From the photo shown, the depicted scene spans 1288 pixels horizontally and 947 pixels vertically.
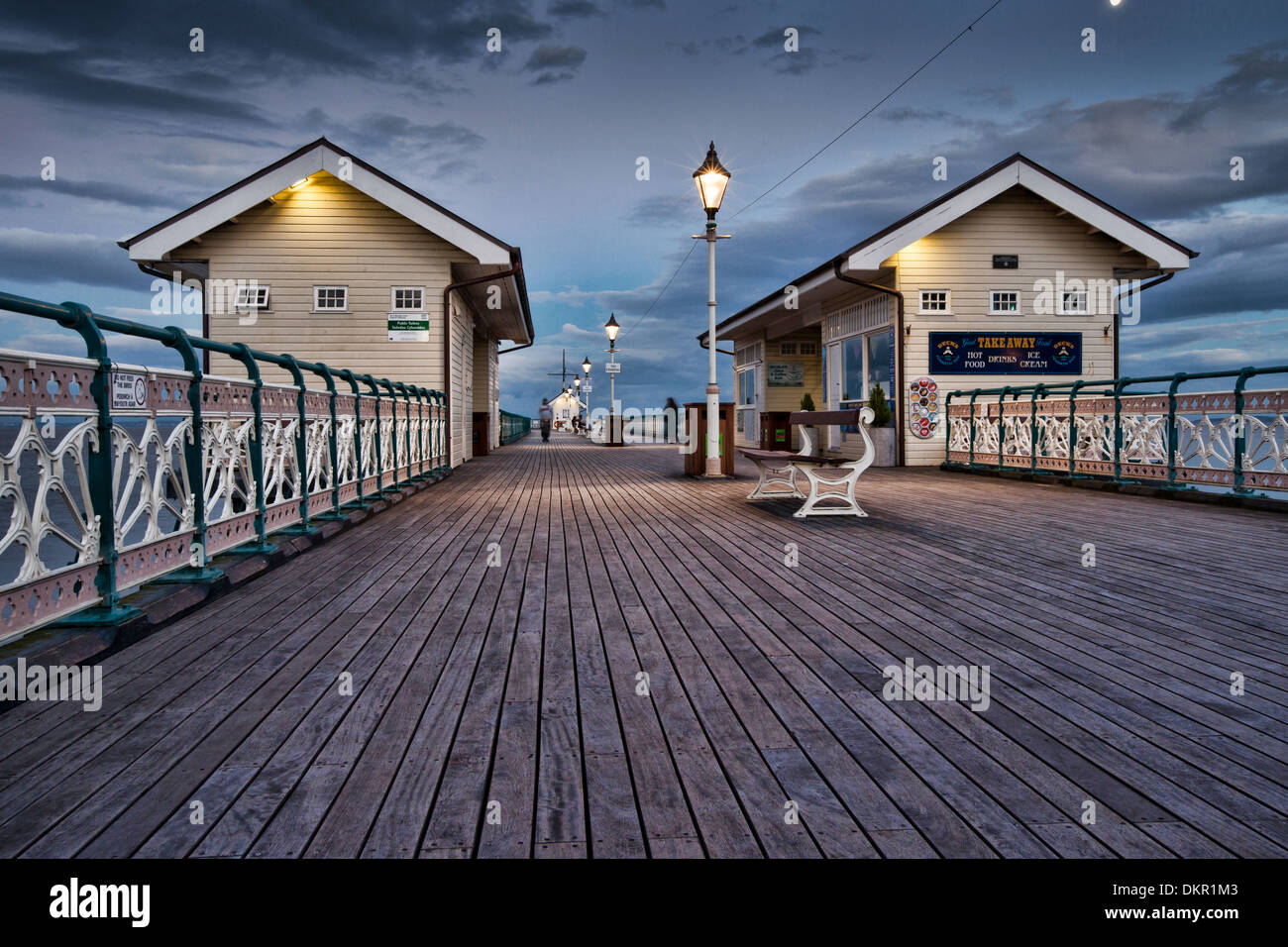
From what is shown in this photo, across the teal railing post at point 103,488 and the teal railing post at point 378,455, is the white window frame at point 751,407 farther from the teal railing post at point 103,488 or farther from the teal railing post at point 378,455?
the teal railing post at point 103,488

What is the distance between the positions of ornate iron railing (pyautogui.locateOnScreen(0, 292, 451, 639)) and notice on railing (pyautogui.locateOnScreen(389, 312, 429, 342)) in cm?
868

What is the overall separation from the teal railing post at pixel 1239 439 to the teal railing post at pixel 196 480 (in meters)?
9.97

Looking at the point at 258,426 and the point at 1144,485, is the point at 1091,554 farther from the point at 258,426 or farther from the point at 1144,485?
the point at 258,426

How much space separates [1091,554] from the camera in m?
5.44

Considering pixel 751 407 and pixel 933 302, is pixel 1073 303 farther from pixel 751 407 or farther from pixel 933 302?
pixel 751 407

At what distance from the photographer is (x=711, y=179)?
11.9 metres

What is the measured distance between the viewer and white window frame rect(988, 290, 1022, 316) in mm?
15289

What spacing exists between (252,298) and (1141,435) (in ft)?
50.7

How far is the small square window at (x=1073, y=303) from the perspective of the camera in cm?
1543

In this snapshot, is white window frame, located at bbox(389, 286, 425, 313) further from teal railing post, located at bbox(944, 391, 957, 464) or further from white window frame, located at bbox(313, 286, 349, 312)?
teal railing post, located at bbox(944, 391, 957, 464)

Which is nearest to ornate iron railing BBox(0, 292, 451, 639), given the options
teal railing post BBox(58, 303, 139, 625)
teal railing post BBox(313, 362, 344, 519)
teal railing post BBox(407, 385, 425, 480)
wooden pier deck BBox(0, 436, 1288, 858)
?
teal railing post BBox(58, 303, 139, 625)

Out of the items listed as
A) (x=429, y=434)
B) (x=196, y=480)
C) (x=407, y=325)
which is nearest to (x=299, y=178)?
(x=407, y=325)
